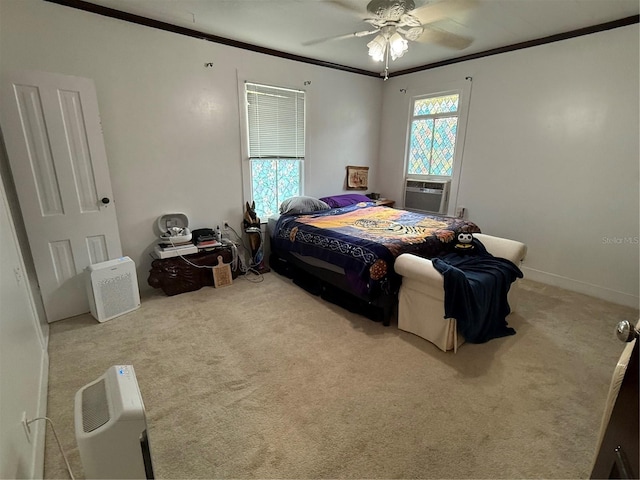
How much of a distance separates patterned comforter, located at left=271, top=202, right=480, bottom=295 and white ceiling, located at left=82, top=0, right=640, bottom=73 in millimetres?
1719

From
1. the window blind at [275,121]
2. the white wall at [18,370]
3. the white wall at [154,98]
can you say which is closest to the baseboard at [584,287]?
the window blind at [275,121]

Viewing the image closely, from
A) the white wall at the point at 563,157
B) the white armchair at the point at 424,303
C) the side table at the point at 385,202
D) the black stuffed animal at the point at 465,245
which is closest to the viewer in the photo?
the white armchair at the point at 424,303

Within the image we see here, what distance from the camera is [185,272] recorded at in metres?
3.30

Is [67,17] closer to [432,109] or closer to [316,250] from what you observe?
[316,250]

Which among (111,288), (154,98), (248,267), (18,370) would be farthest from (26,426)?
(154,98)

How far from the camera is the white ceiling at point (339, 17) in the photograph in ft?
8.54

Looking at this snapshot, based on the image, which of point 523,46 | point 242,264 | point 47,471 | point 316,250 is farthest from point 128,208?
point 523,46

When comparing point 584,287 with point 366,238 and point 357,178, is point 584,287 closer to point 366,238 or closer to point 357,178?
point 366,238

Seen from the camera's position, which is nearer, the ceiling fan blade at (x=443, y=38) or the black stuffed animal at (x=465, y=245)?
the ceiling fan blade at (x=443, y=38)

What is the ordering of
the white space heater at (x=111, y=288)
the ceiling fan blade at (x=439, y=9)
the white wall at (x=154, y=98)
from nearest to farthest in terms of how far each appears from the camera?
the ceiling fan blade at (x=439, y=9) < the white wall at (x=154, y=98) < the white space heater at (x=111, y=288)

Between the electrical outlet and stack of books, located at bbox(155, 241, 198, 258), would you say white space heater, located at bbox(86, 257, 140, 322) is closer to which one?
stack of books, located at bbox(155, 241, 198, 258)

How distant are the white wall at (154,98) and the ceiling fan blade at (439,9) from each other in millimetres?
2101

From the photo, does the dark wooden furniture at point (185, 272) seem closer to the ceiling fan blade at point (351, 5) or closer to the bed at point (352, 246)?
the bed at point (352, 246)

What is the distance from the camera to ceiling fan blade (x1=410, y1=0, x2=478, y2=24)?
6.79 feet
